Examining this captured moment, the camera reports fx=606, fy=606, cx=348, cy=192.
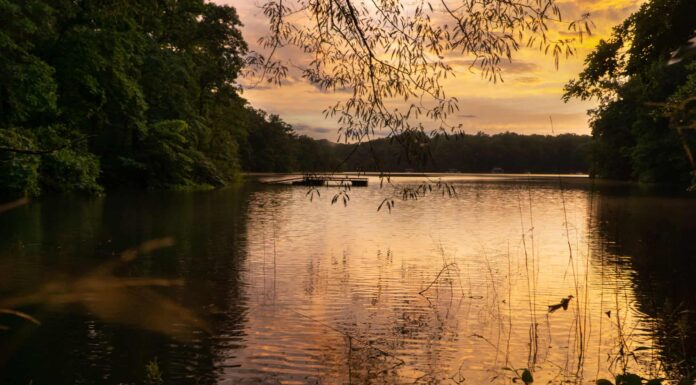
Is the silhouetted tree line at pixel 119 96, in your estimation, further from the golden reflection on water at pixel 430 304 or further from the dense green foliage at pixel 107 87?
the golden reflection on water at pixel 430 304

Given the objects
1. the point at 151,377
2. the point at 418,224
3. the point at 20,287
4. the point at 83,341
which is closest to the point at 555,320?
the point at 151,377

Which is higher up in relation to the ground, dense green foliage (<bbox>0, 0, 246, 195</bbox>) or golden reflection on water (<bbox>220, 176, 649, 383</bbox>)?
dense green foliage (<bbox>0, 0, 246, 195</bbox>)

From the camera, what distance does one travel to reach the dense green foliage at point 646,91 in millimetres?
17531

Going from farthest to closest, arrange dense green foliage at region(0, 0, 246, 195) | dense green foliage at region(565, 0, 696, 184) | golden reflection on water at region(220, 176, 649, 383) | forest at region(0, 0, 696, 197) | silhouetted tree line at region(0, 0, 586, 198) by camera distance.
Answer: dense green foliage at region(0, 0, 246, 195)
silhouetted tree line at region(0, 0, 586, 198)
dense green foliage at region(565, 0, 696, 184)
forest at region(0, 0, 696, 197)
golden reflection on water at region(220, 176, 649, 383)

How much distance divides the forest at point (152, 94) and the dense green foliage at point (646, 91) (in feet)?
0.17

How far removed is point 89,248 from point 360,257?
816 centimetres

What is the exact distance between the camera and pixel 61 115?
32875 millimetres

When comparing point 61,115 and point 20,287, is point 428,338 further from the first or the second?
point 61,115

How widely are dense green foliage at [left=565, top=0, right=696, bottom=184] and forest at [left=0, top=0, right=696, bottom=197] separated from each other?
0.17 feet

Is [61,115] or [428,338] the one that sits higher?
[61,115]

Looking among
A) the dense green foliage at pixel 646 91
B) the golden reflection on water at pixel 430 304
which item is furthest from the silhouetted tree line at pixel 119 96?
the dense green foliage at pixel 646 91

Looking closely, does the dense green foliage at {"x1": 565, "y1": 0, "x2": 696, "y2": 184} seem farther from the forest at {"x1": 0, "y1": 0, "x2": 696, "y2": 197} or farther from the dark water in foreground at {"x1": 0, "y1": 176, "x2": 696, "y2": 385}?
the dark water in foreground at {"x1": 0, "y1": 176, "x2": 696, "y2": 385}

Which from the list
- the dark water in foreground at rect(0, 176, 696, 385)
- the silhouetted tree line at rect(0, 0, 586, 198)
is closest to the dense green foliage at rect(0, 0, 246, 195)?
the silhouetted tree line at rect(0, 0, 586, 198)

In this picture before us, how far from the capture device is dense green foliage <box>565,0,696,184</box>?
17.5 m
